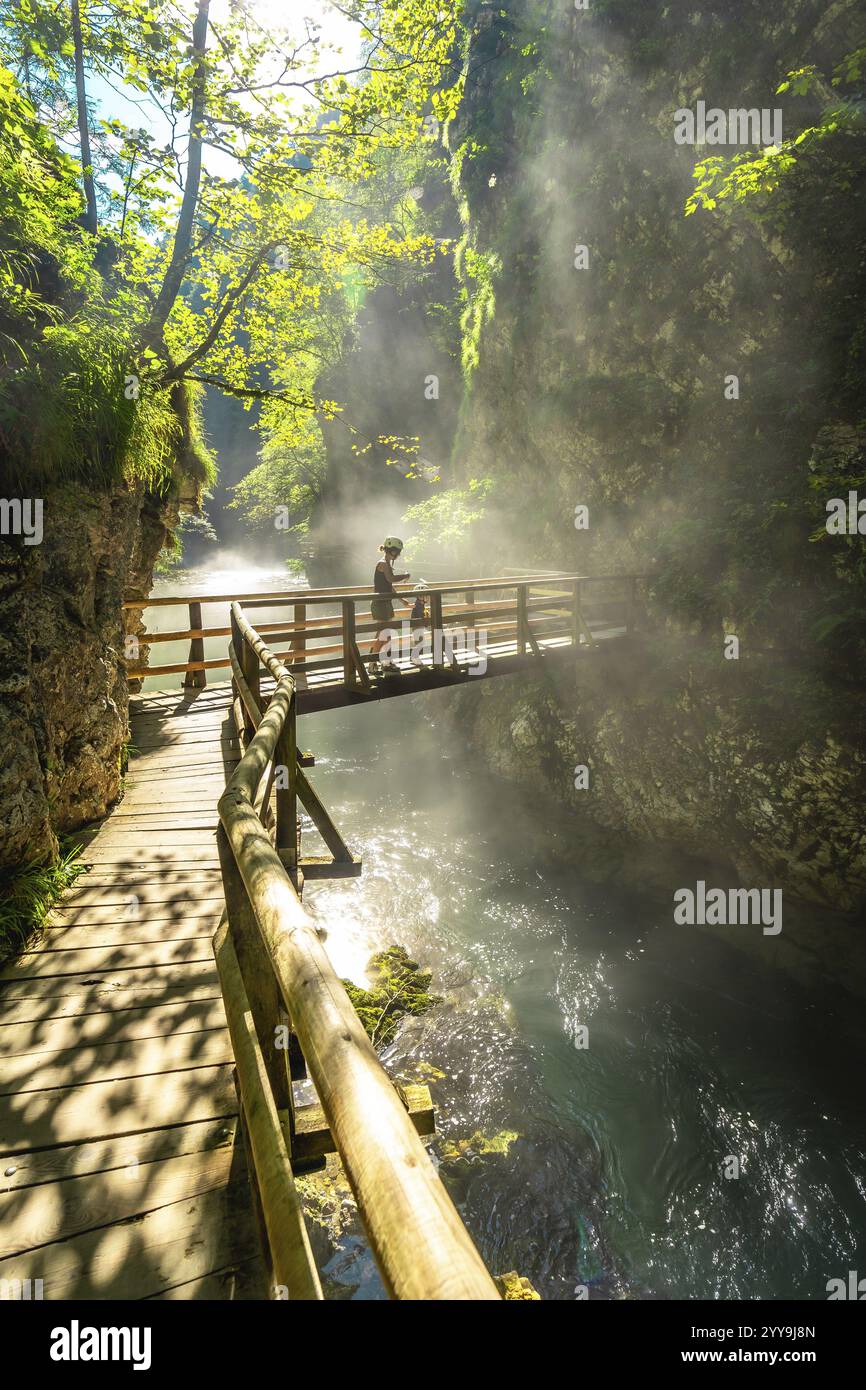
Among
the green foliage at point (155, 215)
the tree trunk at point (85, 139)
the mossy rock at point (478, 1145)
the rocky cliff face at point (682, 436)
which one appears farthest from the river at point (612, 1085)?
the tree trunk at point (85, 139)

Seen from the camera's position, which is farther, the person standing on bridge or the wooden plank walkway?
the person standing on bridge

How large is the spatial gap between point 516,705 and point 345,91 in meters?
11.3

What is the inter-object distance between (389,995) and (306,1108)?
6.21 m

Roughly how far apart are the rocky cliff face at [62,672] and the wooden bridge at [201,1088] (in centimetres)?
62

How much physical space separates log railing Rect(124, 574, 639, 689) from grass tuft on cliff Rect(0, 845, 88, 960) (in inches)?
148

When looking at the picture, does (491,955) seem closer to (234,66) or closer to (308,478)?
(234,66)

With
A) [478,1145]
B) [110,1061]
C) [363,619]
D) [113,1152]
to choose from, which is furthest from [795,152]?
[478,1145]

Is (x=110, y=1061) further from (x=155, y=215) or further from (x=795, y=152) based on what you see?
(x=795, y=152)

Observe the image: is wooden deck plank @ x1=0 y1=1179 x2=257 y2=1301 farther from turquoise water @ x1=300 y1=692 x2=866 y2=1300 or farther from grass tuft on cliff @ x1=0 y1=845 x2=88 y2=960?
turquoise water @ x1=300 y1=692 x2=866 y2=1300

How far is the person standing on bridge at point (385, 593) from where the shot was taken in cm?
798

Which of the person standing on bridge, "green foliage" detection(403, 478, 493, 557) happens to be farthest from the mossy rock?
"green foliage" detection(403, 478, 493, 557)

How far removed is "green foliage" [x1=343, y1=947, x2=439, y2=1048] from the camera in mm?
7738
